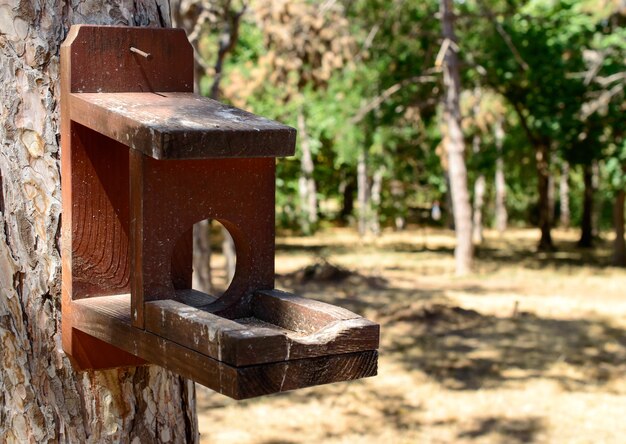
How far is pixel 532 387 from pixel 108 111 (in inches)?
277

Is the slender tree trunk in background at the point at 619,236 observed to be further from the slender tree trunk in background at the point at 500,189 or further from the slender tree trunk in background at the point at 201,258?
the slender tree trunk in background at the point at 201,258

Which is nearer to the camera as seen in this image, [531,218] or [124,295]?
[124,295]

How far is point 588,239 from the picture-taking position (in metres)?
21.7

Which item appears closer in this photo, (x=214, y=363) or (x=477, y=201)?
(x=214, y=363)

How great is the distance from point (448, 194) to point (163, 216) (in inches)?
961

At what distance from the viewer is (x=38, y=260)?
5.72 ft

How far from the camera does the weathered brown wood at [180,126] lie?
1.49 meters

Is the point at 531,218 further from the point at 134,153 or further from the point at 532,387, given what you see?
the point at 134,153

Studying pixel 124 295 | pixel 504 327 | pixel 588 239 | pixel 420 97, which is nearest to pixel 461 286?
pixel 504 327

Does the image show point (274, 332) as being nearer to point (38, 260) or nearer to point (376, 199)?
point (38, 260)

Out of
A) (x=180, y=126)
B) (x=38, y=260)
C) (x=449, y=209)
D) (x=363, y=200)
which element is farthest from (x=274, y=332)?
(x=449, y=209)

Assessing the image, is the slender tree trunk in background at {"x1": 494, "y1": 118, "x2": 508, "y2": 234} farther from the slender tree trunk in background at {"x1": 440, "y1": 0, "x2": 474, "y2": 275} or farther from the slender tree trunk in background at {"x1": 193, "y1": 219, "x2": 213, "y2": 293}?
the slender tree trunk in background at {"x1": 193, "y1": 219, "x2": 213, "y2": 293}

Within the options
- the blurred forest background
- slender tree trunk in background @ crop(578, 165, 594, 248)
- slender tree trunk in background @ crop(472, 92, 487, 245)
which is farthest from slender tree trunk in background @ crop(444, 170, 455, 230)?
slender tree trunk in background @ crop(578, 165, 594, 248)

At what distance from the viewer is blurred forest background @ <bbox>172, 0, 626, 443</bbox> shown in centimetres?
791
